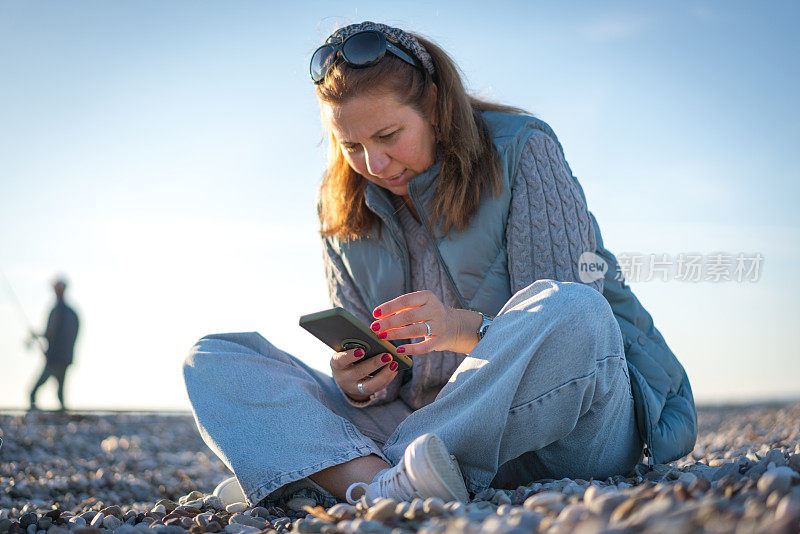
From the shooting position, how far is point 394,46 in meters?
2.67

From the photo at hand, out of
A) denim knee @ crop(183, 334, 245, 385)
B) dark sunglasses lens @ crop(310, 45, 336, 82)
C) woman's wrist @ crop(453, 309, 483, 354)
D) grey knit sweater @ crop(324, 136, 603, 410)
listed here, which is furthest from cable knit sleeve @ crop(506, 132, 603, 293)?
denim knee @ crop(183, 334, 245, 385)

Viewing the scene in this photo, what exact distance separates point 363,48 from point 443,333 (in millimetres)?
1189

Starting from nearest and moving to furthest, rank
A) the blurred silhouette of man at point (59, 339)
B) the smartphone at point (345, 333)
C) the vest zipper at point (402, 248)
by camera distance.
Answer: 1. the smartphone at point (345, 333)
2. the vest zipper at point (402, 248)
3. the blurred silhouette of man at point (59, 339)

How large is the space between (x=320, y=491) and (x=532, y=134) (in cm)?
154

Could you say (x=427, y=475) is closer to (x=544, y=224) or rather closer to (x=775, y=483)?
(x=775, y=483)

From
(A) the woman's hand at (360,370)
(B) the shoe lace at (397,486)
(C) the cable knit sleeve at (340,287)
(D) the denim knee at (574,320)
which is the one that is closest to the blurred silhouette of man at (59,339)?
(C) the cable knit sleeve at (340,287)

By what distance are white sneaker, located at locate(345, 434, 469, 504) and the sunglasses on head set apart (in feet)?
4.90

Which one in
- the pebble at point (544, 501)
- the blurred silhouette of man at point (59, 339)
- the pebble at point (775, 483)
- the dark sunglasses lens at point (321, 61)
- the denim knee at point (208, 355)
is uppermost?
the dark sunglasses lens at point (321, 61)

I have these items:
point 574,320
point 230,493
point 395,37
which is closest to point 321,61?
point 395,37

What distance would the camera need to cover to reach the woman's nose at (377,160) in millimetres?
2561

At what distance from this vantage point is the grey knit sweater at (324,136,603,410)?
2.47 meters

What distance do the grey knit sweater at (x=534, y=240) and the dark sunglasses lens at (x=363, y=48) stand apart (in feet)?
2.29

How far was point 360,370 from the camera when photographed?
2350mm

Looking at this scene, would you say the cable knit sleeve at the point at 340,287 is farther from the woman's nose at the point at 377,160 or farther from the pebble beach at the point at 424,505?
the pebble beach at the point at 424,505
